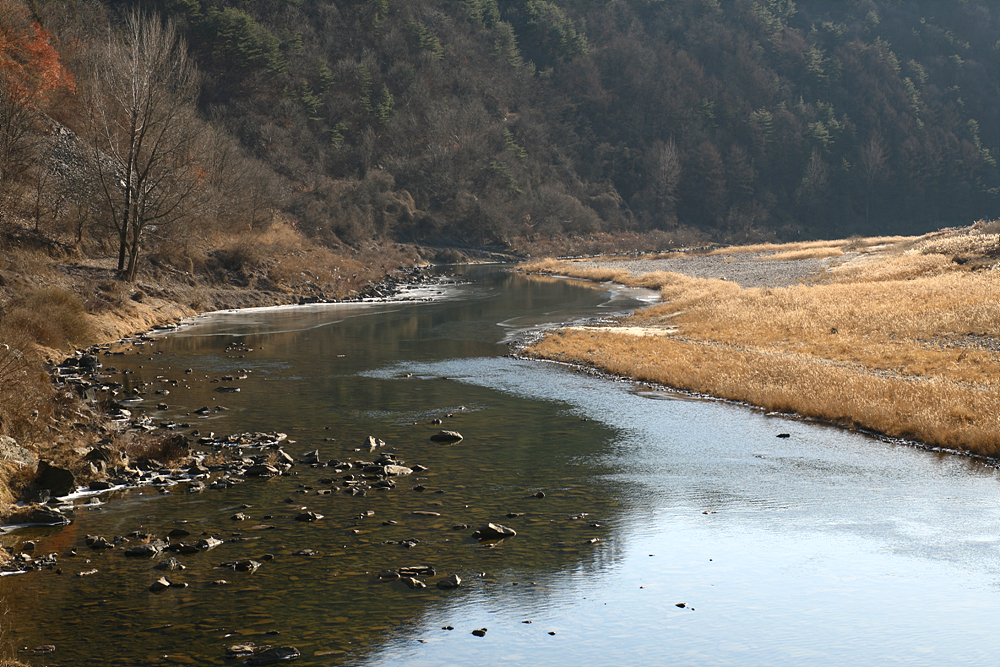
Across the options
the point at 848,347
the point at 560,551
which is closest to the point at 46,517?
the point at 560,551

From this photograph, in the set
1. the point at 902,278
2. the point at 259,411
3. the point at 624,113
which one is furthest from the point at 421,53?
the point at 259,411

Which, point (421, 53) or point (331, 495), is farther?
point (421, 53)

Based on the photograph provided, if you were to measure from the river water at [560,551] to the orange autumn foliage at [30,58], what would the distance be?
37530 mm

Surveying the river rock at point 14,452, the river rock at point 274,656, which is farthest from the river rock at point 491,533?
the river rock at point 14,452

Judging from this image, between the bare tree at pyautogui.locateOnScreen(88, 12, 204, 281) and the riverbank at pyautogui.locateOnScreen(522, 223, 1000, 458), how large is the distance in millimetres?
22343

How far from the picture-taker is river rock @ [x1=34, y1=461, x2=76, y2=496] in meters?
15.4

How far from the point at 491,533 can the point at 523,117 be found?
134 meters

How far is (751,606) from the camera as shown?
38.3 ft

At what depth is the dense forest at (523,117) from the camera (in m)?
57.0

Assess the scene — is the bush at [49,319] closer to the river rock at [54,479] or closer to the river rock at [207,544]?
the river rock at [54,479]

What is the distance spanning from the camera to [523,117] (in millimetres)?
142250

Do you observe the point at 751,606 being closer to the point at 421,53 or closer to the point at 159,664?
the point at 159,664

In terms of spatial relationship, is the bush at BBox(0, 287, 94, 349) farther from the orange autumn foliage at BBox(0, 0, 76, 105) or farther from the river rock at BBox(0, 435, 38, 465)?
the orange autumn foliage at BBox(0, 0, 76, 105)

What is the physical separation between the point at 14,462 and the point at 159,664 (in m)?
7.59
